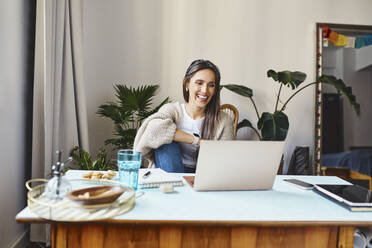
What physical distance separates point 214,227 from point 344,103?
2743 mm

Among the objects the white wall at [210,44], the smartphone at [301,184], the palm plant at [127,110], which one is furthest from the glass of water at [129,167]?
the white wall at [210,44]

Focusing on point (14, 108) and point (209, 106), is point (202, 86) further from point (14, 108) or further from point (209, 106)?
point (14, 108)

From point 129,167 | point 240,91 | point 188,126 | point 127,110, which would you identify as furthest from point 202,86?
point 129,167

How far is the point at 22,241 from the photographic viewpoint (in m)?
1.99

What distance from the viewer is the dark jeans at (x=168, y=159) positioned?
1791 mm

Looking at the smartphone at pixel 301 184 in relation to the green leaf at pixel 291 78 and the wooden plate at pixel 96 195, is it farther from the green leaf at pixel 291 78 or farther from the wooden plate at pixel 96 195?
the green leaf at pixel 291 78

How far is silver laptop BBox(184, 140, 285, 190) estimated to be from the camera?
1.03 m

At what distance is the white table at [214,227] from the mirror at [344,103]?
7.75ft

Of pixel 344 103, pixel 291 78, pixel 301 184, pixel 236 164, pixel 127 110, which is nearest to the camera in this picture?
pixel 236 164

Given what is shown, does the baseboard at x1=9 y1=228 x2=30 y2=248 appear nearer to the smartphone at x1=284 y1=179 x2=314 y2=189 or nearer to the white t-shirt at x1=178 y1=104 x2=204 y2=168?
the white t-shirt at x1=178 y1=104 x2=204 y2=168

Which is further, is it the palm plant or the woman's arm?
the palm plant

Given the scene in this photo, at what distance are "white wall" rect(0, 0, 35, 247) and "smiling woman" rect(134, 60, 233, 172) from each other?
722 mm

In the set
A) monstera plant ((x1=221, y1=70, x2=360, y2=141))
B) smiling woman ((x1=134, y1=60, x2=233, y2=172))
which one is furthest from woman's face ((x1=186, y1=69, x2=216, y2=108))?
monstera plant ((x1=221, y1=70, x2=360, y2=141))

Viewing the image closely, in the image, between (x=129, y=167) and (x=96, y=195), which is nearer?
(x=96, y=195)
